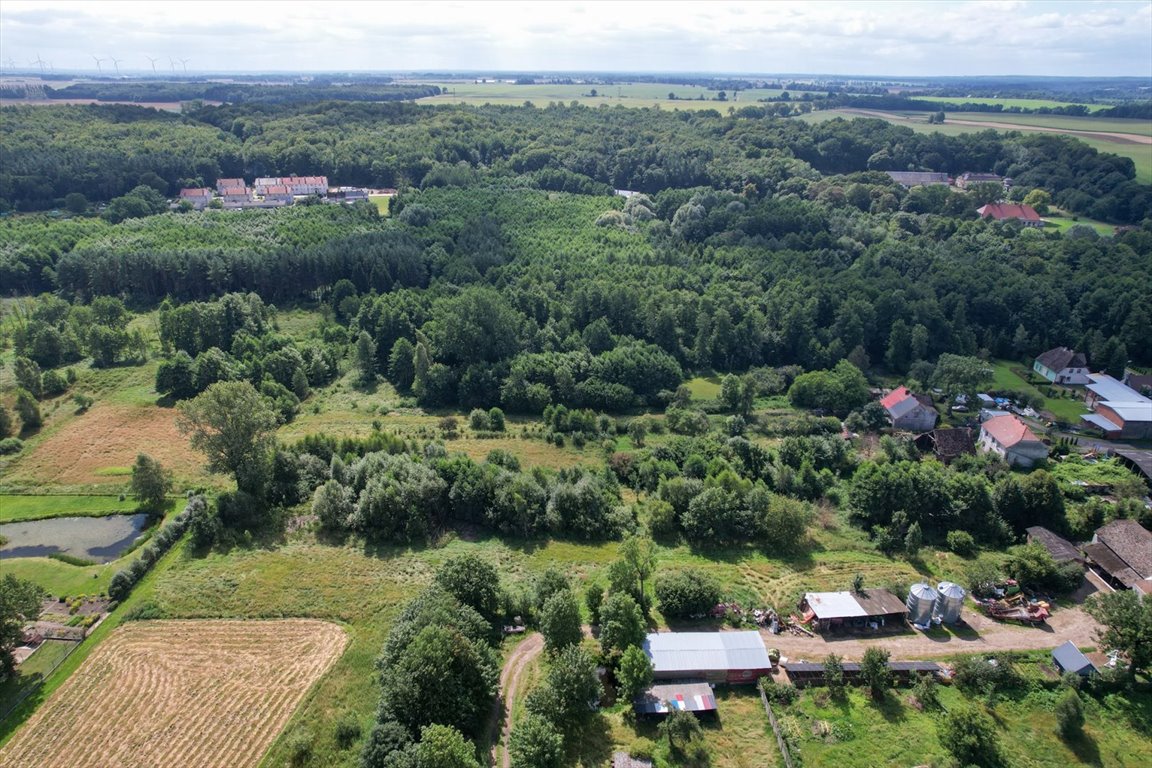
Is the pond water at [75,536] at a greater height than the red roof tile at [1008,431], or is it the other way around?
the red roof tile at [1008,431]

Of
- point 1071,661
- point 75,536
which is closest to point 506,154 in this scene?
point 75,536

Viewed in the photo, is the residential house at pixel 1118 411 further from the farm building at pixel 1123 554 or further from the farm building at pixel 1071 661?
the farm building at pixel 1071 661

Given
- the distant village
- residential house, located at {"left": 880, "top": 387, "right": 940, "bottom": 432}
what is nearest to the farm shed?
residential house, located at {"left": 880, "top": 387, "right": 940, "bottom": 432}

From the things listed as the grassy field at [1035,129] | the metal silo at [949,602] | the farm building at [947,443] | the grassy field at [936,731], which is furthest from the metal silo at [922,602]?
the grassy field at [1035,129]

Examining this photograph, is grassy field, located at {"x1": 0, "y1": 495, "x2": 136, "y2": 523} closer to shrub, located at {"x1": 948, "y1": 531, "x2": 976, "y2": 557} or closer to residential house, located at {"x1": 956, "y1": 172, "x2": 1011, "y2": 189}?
shrub, located at {"x1": 948, "y1": 531, "x2": 976, "y2": 557}

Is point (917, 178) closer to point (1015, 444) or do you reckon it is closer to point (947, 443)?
point (947, 443)

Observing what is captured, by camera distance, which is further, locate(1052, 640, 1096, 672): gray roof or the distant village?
the distant village

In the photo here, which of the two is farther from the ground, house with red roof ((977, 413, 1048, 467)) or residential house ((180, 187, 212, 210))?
residential house ((180, 187, 212, 210))
